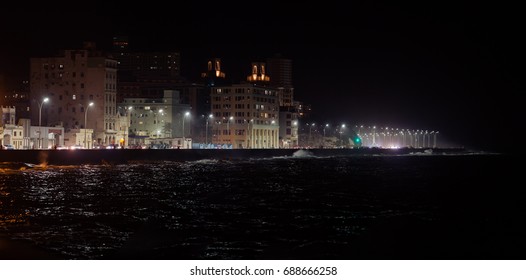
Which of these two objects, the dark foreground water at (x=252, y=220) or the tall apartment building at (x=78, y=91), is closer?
the dark foreground water at (x=252, y=220)

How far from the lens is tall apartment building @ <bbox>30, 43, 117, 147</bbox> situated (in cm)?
17188

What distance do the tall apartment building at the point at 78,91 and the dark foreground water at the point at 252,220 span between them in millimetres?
93397

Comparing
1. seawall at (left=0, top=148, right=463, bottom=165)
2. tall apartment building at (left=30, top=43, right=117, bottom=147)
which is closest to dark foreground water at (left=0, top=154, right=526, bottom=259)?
seawall at (left=0, top=148, right=463, bottom=165)

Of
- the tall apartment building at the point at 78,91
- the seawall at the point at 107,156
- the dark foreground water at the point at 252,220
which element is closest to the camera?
the dark foreground water at the point at 252,220

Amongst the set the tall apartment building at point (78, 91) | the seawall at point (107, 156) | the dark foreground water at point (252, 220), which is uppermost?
the tall apartment building at point (78, 91)

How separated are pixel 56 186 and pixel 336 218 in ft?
103

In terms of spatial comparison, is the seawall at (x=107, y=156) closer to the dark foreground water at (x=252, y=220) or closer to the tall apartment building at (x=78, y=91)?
the dark foreground water at (x=252, y=220)

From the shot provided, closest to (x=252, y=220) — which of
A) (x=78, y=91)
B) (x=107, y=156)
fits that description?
(x=107, y=156)

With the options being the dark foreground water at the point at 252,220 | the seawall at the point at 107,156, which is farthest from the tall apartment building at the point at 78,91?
the dark foreground water at the point at 252,220

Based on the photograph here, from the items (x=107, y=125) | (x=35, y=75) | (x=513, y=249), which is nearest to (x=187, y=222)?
(x=513, y=249)

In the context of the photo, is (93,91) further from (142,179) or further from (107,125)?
(142,179)

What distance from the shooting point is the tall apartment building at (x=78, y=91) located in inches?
6767

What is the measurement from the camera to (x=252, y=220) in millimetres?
45250

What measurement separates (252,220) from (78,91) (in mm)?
137776
